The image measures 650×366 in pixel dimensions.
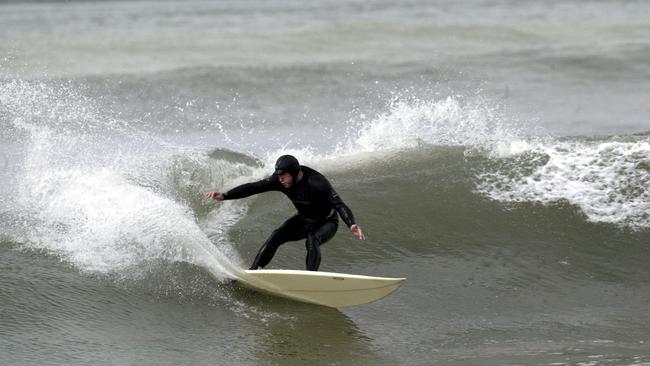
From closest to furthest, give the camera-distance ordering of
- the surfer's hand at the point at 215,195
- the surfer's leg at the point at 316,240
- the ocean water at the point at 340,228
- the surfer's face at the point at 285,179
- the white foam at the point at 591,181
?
the ocean water at the point at 340,228, the surfer's face at the point at 285,179, the surfer's leg at the point at 316,240, the surfer's hand at the point at 215,195, the white foam at the point at 591,181

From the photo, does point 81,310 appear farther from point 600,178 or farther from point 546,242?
point 600,178

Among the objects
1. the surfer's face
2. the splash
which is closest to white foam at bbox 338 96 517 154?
the splash

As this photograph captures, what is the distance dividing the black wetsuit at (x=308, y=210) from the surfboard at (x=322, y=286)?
0.24 metres

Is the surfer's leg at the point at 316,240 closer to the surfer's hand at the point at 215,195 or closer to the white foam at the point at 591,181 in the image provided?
the surfer's hand at the point at 215,195

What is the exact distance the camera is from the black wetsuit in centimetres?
850

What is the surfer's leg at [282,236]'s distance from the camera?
8.77 meters

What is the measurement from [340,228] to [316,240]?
74.3 inches

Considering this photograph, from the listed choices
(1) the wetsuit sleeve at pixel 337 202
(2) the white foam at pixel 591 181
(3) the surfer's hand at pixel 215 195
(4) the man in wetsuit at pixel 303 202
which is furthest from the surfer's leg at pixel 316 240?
(2) the white foam at pixel 591 181

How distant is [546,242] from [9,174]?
793cm

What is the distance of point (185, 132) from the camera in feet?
54.7

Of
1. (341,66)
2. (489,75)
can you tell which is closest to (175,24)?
(341,66)

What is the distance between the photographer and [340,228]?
34.1 ft

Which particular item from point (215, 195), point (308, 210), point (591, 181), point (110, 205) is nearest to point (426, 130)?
point (591, 181)

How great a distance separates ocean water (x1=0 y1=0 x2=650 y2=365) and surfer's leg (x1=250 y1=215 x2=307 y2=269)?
0.31m
